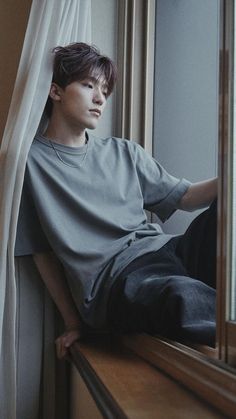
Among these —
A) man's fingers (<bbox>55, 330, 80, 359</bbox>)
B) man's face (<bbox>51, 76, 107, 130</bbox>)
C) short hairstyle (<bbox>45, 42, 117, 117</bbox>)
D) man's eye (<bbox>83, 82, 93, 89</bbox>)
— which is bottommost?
man's fingers (<bbox>55, 330, 80, 359</bbox>)

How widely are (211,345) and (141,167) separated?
65cm

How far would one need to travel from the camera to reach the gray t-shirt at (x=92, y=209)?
1273 mm

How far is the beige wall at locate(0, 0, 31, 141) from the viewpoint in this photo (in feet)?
5.71

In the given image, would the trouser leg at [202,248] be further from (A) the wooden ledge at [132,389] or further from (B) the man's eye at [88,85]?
(B) the man's eye at [88,85]

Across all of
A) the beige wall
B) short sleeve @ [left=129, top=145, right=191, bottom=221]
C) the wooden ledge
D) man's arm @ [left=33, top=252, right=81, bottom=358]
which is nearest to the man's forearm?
man's arm @ [left=33, top=252, right=81, bottom=358]

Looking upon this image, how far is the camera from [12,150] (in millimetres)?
1312

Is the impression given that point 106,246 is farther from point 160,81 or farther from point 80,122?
point 160,81

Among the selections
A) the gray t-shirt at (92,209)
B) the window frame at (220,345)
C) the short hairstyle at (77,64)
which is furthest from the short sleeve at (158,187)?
the window frame at (220,345)

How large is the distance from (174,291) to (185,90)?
835 mm

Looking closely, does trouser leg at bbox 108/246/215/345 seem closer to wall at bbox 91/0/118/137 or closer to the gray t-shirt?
the gray t-shirt

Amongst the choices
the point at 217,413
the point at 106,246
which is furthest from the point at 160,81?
the point at 217,413

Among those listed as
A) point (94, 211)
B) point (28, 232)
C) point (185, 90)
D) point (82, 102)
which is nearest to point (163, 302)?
point (94, 211)

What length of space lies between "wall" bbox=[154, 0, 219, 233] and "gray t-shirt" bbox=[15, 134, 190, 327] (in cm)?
18

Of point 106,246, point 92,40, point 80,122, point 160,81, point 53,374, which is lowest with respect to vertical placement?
point 53,374
